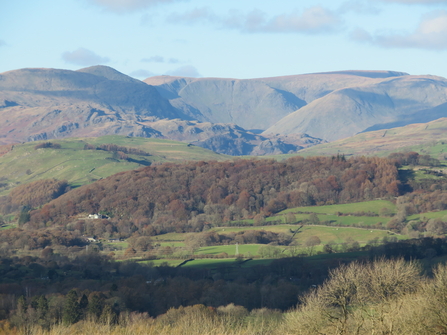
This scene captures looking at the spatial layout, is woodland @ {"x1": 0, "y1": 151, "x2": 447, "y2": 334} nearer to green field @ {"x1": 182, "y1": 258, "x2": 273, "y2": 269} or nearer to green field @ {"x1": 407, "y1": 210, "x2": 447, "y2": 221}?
green field @ {"x1": 182, "y1": 258, "x2": 273, "y2": 269}

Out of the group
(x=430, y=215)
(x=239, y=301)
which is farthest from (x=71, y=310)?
(x=430, y=215)

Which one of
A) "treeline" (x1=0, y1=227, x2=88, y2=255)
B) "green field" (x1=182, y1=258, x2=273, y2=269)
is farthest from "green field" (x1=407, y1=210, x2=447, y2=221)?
"treeline" (x1=0, y1=227, x2=88, y2=255)

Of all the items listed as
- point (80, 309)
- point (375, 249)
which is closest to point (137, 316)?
point (80, 309)

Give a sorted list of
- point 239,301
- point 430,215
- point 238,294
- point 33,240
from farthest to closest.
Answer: point 430,215 → point 33,240 → point 238,294 → point 239,301

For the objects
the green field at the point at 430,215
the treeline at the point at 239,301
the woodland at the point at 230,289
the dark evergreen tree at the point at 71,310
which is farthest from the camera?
the green field at the point at 430,215

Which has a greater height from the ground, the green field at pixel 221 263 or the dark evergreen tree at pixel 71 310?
the dark evergreen tree at pixel 71 310

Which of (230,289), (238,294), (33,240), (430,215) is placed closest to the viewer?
(238,294)

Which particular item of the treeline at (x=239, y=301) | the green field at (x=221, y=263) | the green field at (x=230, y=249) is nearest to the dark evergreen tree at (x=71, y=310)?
the treeline at (x=239, y=301)

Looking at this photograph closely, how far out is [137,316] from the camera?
279ft

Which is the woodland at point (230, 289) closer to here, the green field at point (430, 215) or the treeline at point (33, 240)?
the treeline at point (33, 240)

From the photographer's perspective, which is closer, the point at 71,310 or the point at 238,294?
the point at 71,310

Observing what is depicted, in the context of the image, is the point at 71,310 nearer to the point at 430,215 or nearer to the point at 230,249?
the point at 230,249

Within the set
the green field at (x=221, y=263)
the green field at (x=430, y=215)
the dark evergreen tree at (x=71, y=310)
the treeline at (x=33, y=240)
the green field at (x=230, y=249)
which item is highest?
the dark evergreen tree at (x=71, y=310)

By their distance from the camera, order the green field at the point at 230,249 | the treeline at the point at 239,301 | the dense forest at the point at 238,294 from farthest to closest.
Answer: the green field at the point at 230,249, the dense forest at the point at 238,294, the treeline at the point at 239,301
